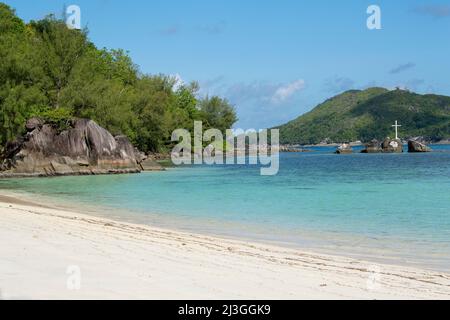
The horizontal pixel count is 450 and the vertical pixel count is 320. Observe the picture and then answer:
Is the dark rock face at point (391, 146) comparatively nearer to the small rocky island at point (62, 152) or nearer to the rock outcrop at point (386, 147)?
the rock outcrop at point (386, 147)

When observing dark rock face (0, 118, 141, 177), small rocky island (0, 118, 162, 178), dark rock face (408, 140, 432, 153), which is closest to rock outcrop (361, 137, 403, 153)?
dark rock face (408, 140, 432, 153)

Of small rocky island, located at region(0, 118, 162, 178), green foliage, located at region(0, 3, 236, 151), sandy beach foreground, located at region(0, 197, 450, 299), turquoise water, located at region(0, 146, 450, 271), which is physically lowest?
turquoise water, located at region(0, 146, 450, 271)

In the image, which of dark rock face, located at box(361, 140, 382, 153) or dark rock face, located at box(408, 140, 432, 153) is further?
dark rock face, located at box(361, 140, 382, 153)

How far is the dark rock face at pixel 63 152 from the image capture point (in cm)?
4703

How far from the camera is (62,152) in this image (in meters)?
48.7

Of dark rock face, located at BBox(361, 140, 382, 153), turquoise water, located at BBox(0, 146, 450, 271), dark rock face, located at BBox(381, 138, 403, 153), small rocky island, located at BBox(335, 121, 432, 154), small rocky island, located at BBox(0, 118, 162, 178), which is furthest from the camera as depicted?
dark rock face, located at BBox(361, 140, 382, 153)

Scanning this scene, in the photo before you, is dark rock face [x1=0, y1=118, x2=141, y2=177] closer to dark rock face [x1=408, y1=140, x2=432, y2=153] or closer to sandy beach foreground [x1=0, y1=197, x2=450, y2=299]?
sandy beach foreground [x1=0, y1=197, x2=450, y2=299]

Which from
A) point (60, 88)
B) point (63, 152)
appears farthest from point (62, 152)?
point (60, 88)

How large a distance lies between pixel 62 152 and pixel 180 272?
138 feet

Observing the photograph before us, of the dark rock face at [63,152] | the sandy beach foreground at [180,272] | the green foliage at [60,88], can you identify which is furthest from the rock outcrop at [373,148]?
the sandy beach foreground at [180,272]

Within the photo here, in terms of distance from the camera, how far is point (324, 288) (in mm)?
8227

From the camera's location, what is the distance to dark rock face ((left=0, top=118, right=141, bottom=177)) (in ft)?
154

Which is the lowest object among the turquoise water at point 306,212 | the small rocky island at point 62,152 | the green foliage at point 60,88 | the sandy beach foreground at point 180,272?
the turquoise water at point 306,212
